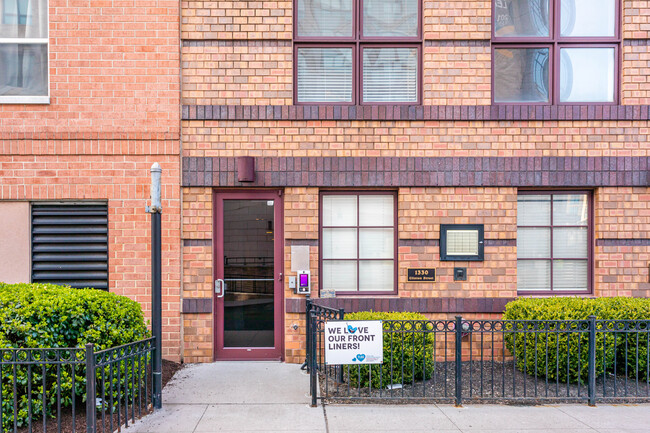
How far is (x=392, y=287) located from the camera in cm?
694

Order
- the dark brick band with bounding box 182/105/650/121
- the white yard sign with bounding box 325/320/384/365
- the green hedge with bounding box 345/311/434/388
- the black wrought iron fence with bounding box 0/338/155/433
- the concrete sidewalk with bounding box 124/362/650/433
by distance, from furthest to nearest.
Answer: the dark brick band with bounding box 182/105/650/121
the green hedge with bounding box 345/311/434/388
the white yard sign with bounding box 325/320/384/365
the concrete sidewalk with bounding box 124/362/650/433
the black wrought iron fence with bounding box 0/338/155/433

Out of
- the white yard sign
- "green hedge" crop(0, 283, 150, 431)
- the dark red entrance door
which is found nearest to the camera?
"green hedge" crop(0, 283, 150, 431)

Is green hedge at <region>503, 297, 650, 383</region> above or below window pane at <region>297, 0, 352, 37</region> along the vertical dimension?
below

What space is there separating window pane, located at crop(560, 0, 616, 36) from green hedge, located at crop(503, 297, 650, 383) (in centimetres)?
397

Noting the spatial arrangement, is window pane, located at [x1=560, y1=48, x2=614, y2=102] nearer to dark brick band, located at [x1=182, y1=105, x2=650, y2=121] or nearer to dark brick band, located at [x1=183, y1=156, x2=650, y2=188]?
dark brick band, located at [x1=182, y1=105, x2=650, y2=121]

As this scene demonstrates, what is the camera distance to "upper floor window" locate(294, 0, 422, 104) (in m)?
6.91

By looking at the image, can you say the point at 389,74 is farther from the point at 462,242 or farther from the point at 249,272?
the point at 249,272

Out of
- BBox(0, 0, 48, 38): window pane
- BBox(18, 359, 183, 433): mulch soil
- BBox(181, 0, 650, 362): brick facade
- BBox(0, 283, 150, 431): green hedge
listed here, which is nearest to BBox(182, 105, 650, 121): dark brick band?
BBox(181, 0, 650, 362): brick facade

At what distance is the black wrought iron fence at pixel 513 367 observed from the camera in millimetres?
5137

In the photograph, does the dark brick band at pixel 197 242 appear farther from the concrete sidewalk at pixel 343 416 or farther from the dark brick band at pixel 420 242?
the dark brick band at pixel 420 242

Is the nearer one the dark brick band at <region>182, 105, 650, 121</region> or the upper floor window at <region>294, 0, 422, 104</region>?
the dark brick band at <region>182, 105, 650, 121</region>

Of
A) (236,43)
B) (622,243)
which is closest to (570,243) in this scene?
(622,243)

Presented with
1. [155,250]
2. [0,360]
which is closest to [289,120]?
[155,250]

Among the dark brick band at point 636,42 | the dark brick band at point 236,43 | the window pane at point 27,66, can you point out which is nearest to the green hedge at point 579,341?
the dark brick band at point 636,42
